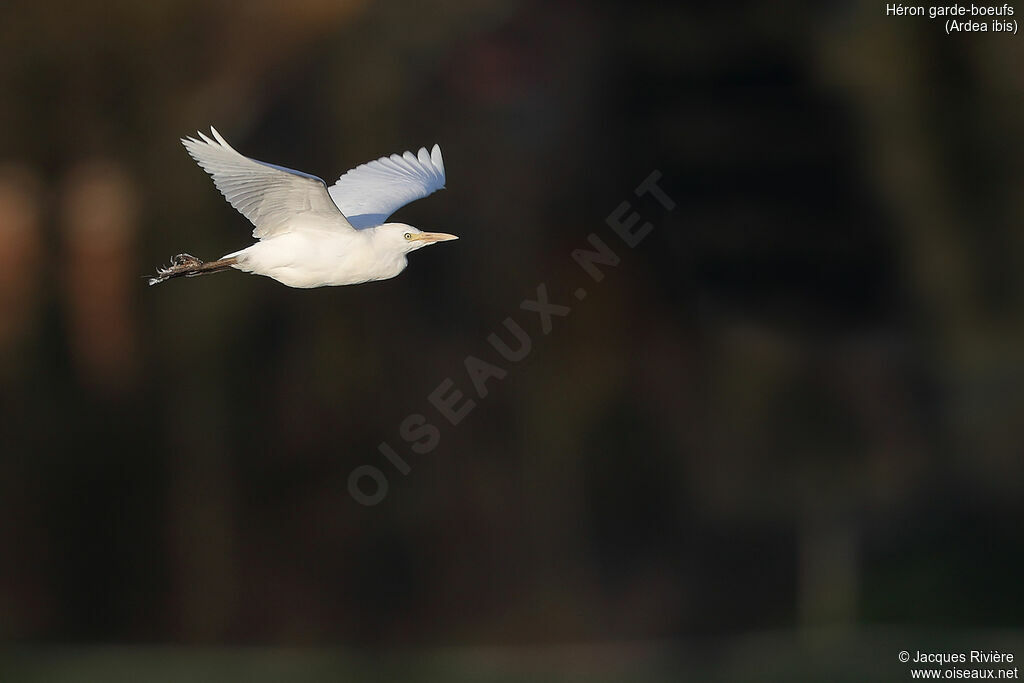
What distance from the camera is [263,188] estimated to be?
1.46 metres

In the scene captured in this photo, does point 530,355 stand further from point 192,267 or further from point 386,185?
point 192,267

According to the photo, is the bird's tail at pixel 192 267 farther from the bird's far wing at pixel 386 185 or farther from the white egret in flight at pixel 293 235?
the bird's far wing at pixel 386 185

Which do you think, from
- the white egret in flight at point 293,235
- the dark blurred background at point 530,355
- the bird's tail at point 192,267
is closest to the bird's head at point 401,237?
the white egret in flight at point 293,235

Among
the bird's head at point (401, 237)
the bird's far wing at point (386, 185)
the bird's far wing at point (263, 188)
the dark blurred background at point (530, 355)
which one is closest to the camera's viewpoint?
the bird's far wing at point (263, 188)

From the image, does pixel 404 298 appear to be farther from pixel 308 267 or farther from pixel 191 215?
pixel 308 267

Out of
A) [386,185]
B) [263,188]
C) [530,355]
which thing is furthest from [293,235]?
[530,355]

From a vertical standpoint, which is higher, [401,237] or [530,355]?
[530,355]

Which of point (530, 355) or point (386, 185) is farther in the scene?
point (530, 355)

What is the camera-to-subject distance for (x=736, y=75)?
15.8 ft

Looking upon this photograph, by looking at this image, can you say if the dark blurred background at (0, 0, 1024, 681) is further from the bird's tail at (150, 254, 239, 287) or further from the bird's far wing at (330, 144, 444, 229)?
the bird's tail at (150, 254, 239, 287)

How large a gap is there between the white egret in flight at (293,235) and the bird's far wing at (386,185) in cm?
33

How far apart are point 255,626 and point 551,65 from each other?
2705mm

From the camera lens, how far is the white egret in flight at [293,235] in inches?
54.8

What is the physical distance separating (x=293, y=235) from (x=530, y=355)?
135 inches
